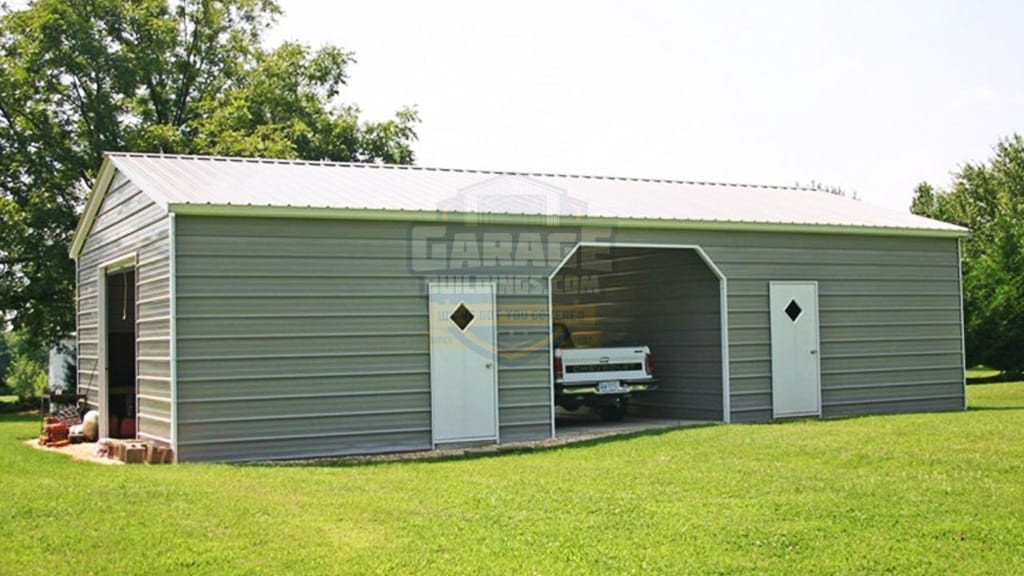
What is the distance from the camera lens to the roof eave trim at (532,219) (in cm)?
1188

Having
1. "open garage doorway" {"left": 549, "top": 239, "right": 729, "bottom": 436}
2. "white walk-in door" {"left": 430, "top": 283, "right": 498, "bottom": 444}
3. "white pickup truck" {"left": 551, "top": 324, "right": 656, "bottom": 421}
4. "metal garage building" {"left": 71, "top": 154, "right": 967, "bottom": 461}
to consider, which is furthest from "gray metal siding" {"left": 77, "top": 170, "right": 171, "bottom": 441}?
"white pickup truck" {"left": 551, "top": 324, "right": 656, "bottom": 421}

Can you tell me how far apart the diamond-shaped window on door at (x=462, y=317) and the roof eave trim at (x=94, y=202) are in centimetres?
501

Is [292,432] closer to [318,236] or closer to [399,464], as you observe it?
[399,464]

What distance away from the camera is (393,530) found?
25.1 ft

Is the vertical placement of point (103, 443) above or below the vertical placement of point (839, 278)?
below

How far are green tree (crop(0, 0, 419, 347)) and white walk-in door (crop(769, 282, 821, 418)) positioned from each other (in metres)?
14.1

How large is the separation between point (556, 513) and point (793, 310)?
844 centimetres

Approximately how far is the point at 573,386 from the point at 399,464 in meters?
4.24

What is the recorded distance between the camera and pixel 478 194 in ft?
48.5

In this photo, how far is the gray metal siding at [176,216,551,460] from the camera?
38.4ft

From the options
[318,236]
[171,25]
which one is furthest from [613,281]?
[171,25]

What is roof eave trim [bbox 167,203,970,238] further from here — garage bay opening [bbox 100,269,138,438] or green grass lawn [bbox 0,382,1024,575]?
garage bay opening [bbox 100,269,138,438]

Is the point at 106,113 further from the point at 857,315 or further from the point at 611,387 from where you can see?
the point at 857,315

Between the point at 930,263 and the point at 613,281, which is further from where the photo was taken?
the point at 613,281
